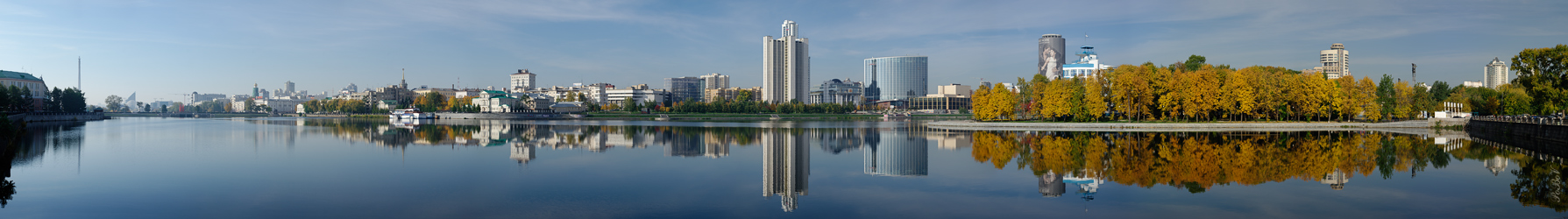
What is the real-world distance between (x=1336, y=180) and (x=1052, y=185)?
665cm

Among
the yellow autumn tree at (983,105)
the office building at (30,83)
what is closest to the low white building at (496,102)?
the office building at (30,83)

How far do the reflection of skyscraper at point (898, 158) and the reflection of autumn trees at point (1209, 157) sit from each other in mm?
2191

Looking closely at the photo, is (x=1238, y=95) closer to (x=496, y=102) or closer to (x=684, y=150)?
(x=684, y=150)

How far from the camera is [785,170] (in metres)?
23.1

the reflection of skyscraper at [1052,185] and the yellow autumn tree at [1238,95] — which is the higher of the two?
the yellow autumn tree at [1238,95]

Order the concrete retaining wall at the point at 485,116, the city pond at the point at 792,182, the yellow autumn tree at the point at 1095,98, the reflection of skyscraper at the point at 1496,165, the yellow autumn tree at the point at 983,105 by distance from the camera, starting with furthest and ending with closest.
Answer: the concrete retaining wall at the point at 485,116, the yellow autumn tree at the point at 983,105, the yellow autumn tree at the point at 1095,98, the reflection of skyscraper at the point at 1496,165, the city pond at the point at 792,182

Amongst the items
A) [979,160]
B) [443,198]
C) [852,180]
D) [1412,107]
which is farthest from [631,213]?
[1412,107]

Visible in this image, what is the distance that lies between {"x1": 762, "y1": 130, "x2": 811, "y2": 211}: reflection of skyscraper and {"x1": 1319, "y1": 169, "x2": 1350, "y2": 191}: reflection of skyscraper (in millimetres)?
11049

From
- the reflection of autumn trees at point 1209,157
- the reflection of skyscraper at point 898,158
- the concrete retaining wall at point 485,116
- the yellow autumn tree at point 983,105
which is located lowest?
the reflection of skyscraper at point 898,158

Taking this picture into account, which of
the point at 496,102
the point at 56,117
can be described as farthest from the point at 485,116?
the point at 56,117

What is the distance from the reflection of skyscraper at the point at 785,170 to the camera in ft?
54.9

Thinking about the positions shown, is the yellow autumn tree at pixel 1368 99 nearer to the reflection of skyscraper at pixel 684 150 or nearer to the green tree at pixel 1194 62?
the green tree at pixel 1194 62

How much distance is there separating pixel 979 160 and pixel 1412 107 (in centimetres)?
5724

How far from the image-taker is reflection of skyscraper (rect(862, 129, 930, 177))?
882 inches
